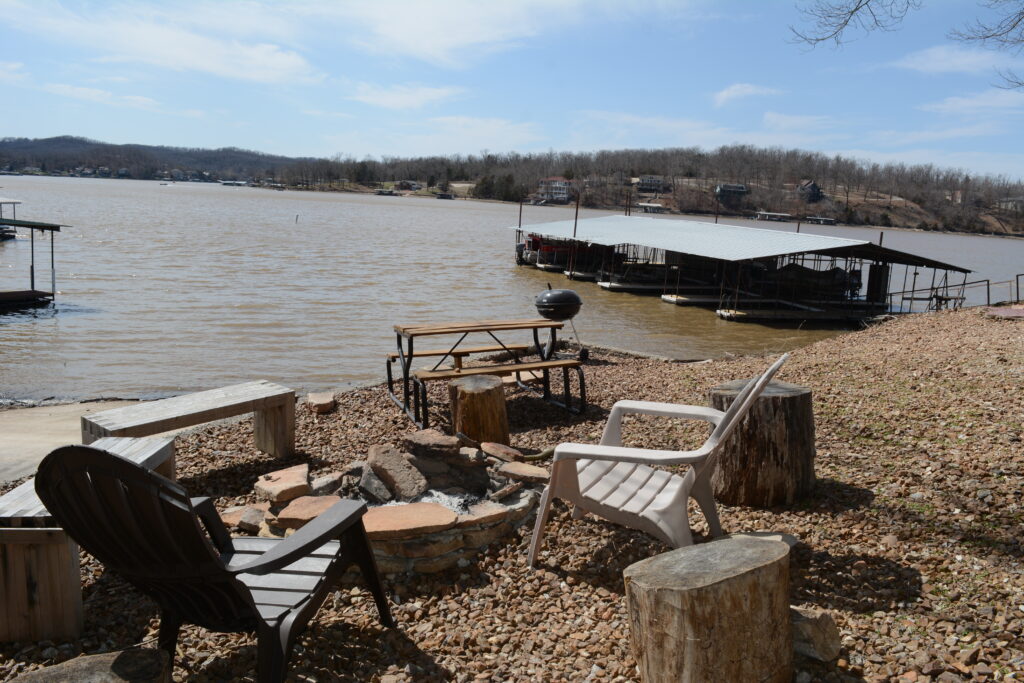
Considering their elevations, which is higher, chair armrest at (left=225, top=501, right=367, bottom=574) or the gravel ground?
chair armrest at (left=225, top=501, right=367, bottom=574)

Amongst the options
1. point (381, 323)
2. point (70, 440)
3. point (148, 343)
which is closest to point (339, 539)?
point (70, 440)

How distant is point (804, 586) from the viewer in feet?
10.3

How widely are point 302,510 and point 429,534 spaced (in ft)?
2.09

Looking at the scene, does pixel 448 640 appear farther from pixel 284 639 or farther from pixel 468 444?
pixel 468 444

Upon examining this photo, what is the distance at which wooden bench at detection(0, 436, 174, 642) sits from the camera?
280 cm

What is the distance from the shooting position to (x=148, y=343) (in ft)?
47.4

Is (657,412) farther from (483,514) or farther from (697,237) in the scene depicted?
(697,237)

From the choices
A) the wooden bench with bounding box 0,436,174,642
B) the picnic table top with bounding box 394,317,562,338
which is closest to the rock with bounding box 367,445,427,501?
the wooden bench with bounding box 0,436,174,642

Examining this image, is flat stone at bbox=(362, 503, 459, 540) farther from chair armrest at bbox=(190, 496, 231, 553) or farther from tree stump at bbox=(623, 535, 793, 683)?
tree stump at bbox=(623, 535, 793, 683)

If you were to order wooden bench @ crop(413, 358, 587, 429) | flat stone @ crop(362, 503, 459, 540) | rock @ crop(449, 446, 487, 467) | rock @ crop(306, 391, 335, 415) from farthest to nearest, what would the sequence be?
rock @ crop(306, 391, 335, 415), wooden bench @ crop(413, 358, 587, 429), rock @ crop(449, 446, 487, 467), flat stone @ crop(362, 503, 459, 540)

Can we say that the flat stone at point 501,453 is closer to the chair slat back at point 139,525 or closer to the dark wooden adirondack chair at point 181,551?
the dark wooden adirondack chair at point 181,551

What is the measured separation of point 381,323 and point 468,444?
13468 mm

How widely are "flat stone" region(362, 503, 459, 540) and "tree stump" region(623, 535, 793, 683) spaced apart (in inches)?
50.5

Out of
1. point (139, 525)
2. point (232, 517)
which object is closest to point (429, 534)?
point (232, 517)
